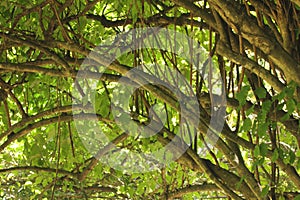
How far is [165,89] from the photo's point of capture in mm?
2486

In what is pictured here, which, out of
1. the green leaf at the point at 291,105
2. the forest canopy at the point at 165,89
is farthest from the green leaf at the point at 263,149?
the green leaf at the point at 291,105

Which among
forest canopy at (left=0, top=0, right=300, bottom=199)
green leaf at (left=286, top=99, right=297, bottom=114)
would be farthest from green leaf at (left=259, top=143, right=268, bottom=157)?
green leaf at (left=286, top=99, right=297, bottom=114)

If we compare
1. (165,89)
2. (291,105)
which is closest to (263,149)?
(291,105)

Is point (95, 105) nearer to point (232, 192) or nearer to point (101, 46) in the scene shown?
point (101, 46)

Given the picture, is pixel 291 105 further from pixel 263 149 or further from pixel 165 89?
pixel 165 89

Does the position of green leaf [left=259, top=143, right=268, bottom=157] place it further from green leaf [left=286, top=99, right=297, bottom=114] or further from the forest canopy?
green leaf [left=286, top=99, right=297, bottom=114]

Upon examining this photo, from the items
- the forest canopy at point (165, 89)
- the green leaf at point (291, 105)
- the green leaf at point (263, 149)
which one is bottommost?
the green leaf at point (263, 149)

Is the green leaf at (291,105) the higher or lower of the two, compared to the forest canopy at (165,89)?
lower

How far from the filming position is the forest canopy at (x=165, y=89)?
1858 mm

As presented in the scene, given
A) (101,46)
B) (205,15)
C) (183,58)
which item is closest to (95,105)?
(101,46)

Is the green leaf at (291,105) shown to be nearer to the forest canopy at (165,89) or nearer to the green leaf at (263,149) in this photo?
the forest canopy at (165,89)

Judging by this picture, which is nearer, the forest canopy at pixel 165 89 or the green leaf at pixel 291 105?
the green leaf at pixel 291 105

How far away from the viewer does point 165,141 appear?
284 centimetres

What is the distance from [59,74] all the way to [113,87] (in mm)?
707
